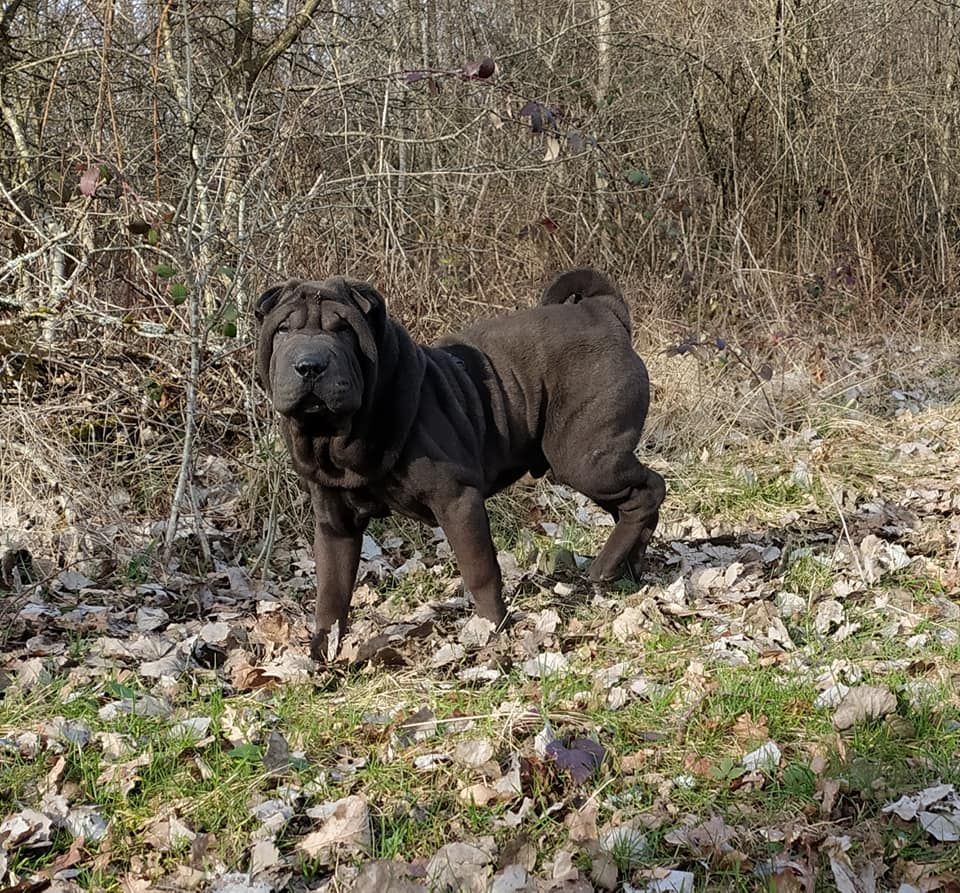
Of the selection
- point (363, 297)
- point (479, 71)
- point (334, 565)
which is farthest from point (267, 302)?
point (479, 71)

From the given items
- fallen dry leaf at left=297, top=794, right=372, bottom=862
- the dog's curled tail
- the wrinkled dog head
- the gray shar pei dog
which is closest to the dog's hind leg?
the gray shar pei dog

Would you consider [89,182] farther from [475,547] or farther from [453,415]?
[475,547]

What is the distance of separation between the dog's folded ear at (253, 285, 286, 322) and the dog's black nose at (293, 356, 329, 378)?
0.45m

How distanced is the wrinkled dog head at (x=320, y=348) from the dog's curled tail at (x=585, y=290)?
1570 millimetres

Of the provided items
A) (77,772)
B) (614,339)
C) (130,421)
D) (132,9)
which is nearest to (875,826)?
(77,772)

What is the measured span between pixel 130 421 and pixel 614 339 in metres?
3.21

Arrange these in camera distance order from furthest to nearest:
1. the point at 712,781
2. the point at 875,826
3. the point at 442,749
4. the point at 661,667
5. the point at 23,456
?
1. the point at 23,456
2. the point at 661,667
3. the point at 442,749
4. the point at 712,781
5. the point at 875,826

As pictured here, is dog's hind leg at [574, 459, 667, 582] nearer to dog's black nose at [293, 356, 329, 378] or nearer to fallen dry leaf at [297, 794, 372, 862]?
dog's black nose at [293, 356, 329, 378]

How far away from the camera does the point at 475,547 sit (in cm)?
433

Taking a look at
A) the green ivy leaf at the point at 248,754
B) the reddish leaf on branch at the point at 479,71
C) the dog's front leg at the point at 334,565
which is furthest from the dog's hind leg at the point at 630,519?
the green ivy leaf at the point at 248,754

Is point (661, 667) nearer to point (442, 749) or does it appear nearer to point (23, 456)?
point (442, 749)

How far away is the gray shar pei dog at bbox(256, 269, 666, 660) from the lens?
3916 millimetres

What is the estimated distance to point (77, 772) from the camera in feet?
10.8

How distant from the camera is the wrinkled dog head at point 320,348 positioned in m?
3.71
